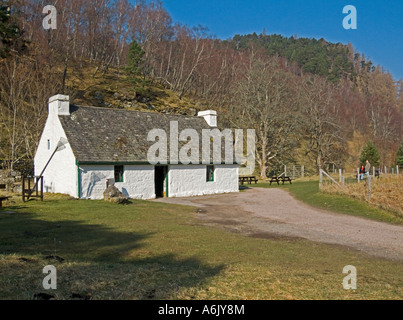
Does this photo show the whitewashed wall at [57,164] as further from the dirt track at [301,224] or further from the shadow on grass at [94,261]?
the shadow on grass at [94,261]

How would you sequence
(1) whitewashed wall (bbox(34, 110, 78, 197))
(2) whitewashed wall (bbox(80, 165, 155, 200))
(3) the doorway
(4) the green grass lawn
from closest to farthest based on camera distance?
(4) the green grass lawn < (2) whitewashed wall (bbox(80, 165, 155, 200)) < (1) whitewashed wall (bbox(34, 110, 78, 197)) < (3) the doorway

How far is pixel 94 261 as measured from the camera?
938cm

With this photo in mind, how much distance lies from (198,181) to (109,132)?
8023 mm

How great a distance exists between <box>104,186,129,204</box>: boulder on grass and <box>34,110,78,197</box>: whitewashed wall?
222 cm

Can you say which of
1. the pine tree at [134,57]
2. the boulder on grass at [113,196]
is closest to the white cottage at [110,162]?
the boulder on grass at [113,196]

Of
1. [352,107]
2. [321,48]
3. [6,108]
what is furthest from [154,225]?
[321,48]

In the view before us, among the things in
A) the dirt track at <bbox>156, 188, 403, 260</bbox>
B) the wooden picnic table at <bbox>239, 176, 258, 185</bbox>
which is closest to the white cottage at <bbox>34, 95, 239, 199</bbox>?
the dirt track at <bbox>156, 188, 403, 260</bbox>

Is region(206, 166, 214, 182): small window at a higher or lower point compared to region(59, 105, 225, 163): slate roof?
lower

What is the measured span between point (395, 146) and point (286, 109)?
1187 inches

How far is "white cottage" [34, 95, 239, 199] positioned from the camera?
80.1 ft

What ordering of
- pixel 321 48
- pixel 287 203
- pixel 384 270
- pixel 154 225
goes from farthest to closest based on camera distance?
pixel 321 48, pixel 287 203, pixel 154 225, pixel 384 270

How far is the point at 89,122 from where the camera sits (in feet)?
89.8

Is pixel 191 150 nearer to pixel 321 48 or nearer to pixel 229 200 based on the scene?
pixel 229 200

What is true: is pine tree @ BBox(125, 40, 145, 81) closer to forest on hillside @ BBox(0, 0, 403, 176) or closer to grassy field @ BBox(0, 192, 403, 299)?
forest on hillside @ BBox(0, 0, 403, 176)
